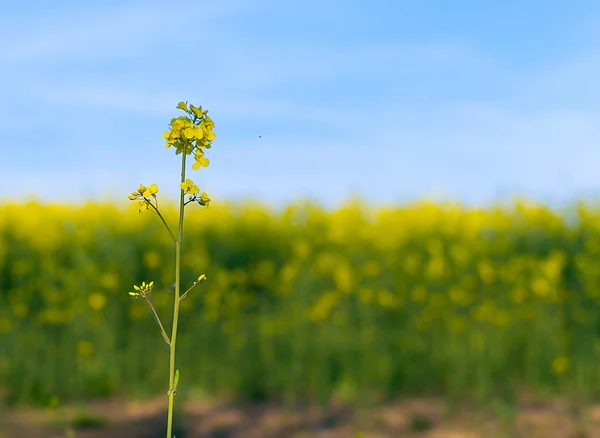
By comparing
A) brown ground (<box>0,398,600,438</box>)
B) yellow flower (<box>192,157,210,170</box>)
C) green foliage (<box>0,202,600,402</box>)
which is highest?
yellow flower (<box>192,157,210,170</box>)

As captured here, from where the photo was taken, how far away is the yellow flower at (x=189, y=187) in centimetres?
204

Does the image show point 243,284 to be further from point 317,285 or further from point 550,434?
point 550,434

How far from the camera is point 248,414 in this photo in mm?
5594

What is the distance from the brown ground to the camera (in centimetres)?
518

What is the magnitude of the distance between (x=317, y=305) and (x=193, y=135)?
426 centimetres

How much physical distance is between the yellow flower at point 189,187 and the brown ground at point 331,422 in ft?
11.2

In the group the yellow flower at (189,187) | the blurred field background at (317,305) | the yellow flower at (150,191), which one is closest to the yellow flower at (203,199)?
the yellow flower at (189,187)

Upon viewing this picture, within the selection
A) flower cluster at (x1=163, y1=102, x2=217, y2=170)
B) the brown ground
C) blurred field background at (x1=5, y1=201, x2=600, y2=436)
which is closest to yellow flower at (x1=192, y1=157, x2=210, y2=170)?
flower cluster at (x1=163, y1=102, x2=217, y2=170)

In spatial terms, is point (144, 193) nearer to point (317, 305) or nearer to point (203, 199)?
point (203, 199)

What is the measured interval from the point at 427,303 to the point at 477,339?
516 millimetres

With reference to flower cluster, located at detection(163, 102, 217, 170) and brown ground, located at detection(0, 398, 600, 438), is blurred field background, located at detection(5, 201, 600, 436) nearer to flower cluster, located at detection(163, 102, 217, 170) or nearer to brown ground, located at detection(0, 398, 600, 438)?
brown ground, located at detection(0, 398, 600, 438)

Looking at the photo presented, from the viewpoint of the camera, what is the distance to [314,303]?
620 cm

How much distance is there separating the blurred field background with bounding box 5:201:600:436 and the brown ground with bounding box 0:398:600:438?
269 millimetres

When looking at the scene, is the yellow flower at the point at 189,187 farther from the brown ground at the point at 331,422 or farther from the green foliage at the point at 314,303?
the green foliage at the point at 314,303
